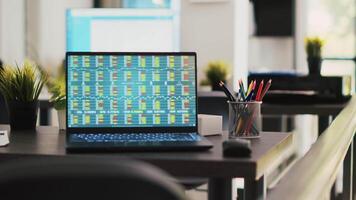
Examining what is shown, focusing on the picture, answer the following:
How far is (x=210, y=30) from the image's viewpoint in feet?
15.3

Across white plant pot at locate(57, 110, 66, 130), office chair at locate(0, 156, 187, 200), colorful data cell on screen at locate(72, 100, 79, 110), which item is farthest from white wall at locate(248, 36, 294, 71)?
office chair at locate(0, 156, 187, 200)

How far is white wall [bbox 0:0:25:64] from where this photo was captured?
4316 millimetres

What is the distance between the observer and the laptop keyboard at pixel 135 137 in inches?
58.7

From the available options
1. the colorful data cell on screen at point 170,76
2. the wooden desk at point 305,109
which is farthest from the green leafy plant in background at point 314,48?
the colorful data cell on screen at point 170,76

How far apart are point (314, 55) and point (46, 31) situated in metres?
2.37

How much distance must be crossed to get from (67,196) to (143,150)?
74cm

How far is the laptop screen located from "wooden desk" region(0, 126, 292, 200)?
10 cm

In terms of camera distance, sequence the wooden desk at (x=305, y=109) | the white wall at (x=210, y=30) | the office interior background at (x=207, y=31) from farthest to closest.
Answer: the white wall at (x=210, y=30)
the office interior background at (x=207, y=31)
the wooden desk at (x=305, y=109)

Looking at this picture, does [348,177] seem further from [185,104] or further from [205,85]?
Result: [205,85]

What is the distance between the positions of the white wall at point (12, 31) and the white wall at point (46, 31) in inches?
4.3

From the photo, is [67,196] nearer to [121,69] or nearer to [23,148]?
[23,148]

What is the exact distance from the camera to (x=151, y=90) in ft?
5.40

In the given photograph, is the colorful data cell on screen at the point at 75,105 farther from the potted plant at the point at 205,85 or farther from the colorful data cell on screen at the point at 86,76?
the potted plant at the point at 205,85

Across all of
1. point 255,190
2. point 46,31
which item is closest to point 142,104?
point 255,190
